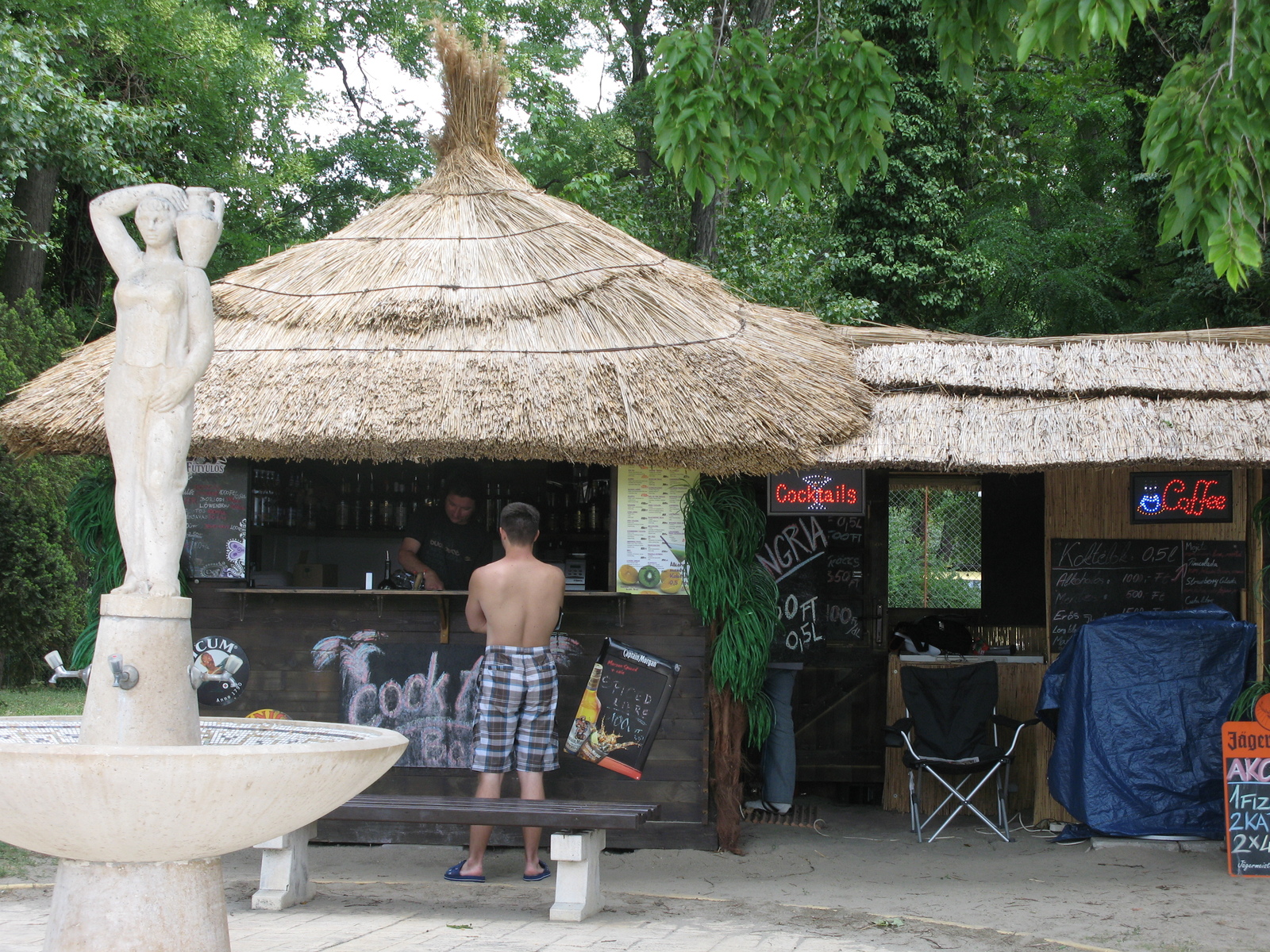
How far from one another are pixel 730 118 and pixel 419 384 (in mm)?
2154

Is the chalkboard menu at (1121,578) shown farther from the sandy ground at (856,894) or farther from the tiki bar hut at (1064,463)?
the sandy ground at (856,894)

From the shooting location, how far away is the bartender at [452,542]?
309 inches

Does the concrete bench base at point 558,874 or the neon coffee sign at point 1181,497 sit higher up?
the neon coffee sign at point 1181,497

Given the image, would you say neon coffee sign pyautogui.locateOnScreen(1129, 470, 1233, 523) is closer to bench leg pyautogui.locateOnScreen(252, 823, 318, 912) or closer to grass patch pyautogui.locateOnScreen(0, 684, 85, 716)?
bench leg pyautogui.locateOnScreen(252, 823, 318, 912)

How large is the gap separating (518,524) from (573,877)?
1719 mm

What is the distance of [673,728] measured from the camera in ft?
22.2

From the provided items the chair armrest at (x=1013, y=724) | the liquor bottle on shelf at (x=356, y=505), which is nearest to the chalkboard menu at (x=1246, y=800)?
the chair armrest at (x=1013, y=724)

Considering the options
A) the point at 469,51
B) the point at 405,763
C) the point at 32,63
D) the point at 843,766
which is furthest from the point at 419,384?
the point at 32,63

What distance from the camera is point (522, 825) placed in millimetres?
5414

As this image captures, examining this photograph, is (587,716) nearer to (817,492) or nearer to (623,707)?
(623,707)

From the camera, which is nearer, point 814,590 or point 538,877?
point 538,877

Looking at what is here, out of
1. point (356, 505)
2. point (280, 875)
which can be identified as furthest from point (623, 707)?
point (356, 505)

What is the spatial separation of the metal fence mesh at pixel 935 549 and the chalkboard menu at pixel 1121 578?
331 centimetres

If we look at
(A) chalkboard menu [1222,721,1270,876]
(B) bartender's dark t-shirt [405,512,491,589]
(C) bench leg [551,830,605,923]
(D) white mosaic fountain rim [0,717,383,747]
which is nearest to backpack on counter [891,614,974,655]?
(A) chalkboard menu [1222,721,1270,876]
